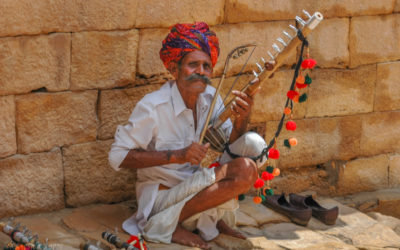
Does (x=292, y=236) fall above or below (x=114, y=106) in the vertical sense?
below

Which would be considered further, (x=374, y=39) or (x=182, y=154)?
(x=374, y=39)

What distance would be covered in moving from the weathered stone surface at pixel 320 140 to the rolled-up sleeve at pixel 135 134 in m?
1.63

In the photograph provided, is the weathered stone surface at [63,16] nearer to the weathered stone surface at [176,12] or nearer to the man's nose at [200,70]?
the weathered stone surface at [176,12]

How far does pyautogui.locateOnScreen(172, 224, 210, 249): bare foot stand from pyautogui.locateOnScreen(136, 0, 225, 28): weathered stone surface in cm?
163

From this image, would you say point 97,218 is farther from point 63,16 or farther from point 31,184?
point 63,16

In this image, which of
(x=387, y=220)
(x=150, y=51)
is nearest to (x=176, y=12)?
(x=150, y=51)

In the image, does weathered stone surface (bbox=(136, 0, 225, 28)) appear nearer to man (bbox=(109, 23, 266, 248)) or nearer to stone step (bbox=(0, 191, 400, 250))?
man (bbox=(109, 23, 266, 248))

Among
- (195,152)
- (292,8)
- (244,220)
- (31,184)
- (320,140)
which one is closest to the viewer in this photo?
(195,152)

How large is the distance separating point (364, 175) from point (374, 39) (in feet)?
4.32

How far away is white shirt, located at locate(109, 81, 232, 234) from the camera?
442 cm

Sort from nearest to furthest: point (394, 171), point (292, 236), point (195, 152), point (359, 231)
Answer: point (195, 152), point (292, 236), point (359, 231), point (394, 171)

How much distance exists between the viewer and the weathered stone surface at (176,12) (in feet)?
16.3

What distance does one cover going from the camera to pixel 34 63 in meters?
4.62

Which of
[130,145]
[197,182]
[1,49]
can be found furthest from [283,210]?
[1,49]
